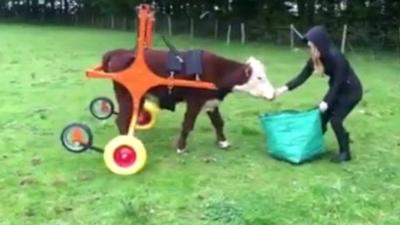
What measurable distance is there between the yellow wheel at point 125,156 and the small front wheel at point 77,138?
361 millimetres

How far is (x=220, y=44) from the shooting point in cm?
2330

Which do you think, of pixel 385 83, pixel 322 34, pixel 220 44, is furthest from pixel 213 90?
pixel 220 44

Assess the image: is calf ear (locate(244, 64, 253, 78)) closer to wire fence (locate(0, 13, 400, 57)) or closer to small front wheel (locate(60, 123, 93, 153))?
small front wheel (locate(60, 123, 93, 153))

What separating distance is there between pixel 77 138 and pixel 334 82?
2.60 metres

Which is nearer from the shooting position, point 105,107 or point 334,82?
point 334,82

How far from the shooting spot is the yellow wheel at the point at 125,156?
6.69 m

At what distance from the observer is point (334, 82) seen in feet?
23.5

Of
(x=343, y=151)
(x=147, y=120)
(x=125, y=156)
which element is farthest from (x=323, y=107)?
(x=147, y=120)

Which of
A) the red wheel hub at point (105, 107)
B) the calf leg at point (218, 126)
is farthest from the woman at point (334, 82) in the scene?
the red wheel hub at point (105, 107)

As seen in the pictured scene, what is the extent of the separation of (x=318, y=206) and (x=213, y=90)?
1974 millimetres

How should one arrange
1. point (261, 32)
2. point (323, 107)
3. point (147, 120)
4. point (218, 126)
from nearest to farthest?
1. point (323, 107)
2. point (218, 126)
3. point (147, 120)
4. point (261, 32)

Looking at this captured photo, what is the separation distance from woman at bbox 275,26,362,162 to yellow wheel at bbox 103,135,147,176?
166 centimetres

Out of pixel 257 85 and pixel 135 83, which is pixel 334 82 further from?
pixel 135 83

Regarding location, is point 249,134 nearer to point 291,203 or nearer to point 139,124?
point 139,124
